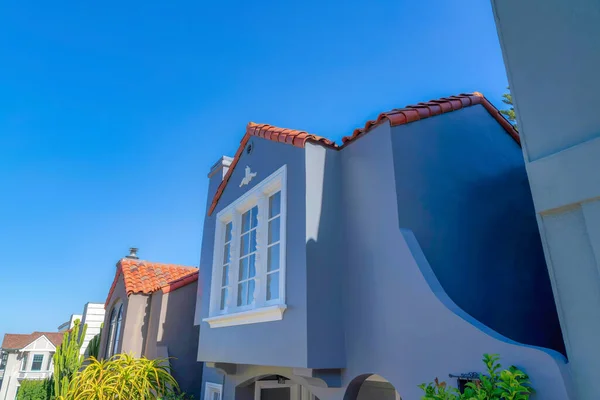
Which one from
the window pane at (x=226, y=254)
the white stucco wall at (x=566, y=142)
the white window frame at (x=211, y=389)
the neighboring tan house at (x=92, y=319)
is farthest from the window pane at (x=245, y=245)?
the neighboring tan house at (x=92, y=319)

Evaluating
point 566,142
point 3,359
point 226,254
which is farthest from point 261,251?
point 3,359

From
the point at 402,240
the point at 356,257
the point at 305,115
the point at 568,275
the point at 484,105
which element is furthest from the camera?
the point at 305,115

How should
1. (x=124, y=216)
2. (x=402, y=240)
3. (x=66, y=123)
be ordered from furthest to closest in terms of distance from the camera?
1. (x=124, y=216)
2. (x=66, y=123)
3. (x=402, y=240)

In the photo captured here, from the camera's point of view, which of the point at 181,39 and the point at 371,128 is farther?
the point at 181,39

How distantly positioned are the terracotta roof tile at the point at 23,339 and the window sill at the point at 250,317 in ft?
135

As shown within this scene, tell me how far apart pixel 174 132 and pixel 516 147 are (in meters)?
10.3

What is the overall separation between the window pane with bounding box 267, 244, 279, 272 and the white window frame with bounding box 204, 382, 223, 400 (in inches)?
169

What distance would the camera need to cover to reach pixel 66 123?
14922 millimetres

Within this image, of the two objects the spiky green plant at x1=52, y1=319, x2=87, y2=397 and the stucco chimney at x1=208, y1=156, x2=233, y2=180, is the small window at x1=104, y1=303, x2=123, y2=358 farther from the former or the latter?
the stucco chimney at x1=208, y1=156, x2=233, y2=180

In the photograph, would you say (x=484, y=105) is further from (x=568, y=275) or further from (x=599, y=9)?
(x=568, y=275)

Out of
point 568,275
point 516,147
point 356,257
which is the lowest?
point 568,275

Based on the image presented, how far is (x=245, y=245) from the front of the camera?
878 centimetres

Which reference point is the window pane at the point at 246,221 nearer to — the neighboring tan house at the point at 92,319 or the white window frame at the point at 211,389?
the white window frame at the point at 211,389

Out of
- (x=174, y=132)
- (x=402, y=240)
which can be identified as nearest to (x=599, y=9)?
(x=402, y=240)
